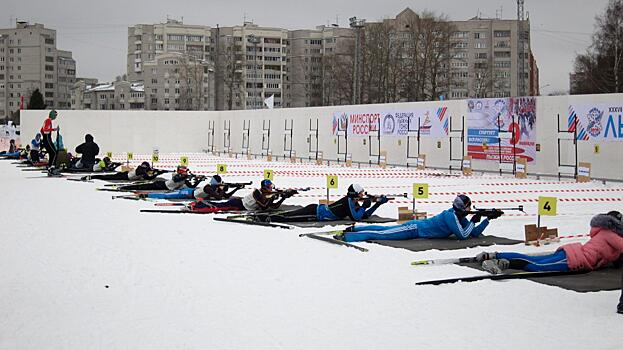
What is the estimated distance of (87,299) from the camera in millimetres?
6387

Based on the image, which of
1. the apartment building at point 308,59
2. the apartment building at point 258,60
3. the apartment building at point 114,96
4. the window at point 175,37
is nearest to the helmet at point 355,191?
the apartment building at point 308,59

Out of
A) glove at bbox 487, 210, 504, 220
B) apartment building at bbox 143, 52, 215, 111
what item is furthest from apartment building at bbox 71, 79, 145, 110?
glove at bbox 487, 210, 504, 220

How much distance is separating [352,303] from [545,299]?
160 centimetres

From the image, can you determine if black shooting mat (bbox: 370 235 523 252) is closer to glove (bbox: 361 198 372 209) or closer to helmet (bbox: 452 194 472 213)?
helmet (bbox: 452 194 472 213)

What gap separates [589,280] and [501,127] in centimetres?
1605

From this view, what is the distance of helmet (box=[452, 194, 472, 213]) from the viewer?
353 inches

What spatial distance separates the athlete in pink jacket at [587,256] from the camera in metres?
7.21

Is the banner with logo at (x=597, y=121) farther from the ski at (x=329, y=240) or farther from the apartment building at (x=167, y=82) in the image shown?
the apartment building at (x=167, y=82)

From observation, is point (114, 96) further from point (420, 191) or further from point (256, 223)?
point (420, 191)

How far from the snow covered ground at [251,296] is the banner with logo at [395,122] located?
1389cm

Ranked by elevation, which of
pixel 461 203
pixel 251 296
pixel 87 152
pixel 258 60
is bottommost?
pixel 251 296

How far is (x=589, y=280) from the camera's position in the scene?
273 inches

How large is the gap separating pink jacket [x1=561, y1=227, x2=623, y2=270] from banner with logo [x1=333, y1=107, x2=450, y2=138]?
17243mm

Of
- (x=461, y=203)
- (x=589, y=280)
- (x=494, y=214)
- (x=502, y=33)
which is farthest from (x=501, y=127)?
(x=502, y=33)
